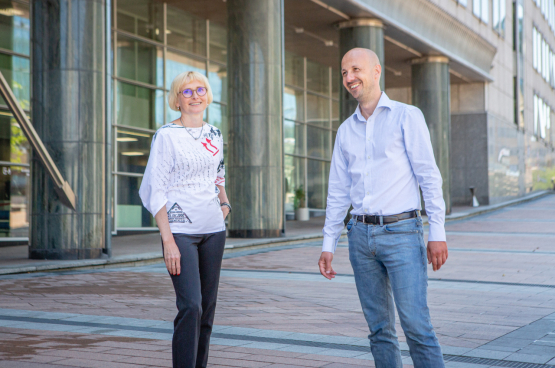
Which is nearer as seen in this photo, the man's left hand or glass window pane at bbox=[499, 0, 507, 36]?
the man's left hand

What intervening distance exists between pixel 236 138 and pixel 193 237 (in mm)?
13511

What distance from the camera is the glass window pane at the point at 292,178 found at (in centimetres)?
2728

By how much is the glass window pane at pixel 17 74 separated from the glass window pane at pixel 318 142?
47.7 feet

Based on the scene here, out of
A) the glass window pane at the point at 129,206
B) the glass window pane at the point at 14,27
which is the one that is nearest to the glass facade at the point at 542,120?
the glass window pane at the point at 129,206

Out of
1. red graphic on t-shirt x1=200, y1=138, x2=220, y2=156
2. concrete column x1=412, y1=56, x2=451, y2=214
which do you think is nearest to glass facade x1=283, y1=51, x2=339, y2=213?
concrete column x1=412, y1=56, x2=451, y2=214

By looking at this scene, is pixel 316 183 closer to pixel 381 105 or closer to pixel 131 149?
pixel 131 149

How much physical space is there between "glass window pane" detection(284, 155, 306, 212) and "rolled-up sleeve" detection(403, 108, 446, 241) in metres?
23.5

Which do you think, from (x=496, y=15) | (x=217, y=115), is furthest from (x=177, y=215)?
(x=496, y=15)

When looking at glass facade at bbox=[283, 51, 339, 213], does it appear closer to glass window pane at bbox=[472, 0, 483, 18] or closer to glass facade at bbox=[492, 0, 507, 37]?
glass window pane at bbox=[472, 0, 483, 18]

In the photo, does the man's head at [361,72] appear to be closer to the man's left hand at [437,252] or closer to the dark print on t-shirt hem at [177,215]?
the man's left hand at [437,252]

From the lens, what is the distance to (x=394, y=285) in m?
3.36

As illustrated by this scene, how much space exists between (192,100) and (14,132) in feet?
43.7

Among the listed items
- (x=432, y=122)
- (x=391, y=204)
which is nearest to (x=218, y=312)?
(x=391, y=204)

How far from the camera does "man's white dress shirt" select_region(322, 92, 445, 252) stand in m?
3.37
